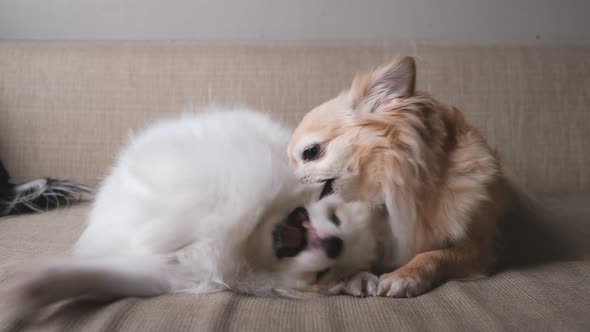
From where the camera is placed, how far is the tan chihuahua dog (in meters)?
1.03

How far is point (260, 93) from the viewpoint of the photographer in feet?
6.14

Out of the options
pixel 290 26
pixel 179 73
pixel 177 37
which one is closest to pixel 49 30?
pixel 177 37

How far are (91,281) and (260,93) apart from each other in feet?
3.73

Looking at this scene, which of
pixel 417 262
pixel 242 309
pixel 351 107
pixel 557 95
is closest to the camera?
pixel 242 309

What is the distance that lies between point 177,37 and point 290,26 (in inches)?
18.8

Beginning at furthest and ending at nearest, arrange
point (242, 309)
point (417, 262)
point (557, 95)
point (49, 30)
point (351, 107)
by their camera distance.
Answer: point (49, 30), point (557, 95), point (351, 107), point (417, 262), point (242, 309)

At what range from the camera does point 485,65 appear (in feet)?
6.18

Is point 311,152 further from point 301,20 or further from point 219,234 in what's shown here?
point 301,20

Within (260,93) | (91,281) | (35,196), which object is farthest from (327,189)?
(35,196)

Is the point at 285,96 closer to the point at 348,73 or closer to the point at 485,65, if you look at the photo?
the point at 348,73

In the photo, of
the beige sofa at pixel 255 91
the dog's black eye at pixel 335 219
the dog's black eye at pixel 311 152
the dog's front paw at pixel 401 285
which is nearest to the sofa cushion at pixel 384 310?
the dog's front paw at pixel 401 285

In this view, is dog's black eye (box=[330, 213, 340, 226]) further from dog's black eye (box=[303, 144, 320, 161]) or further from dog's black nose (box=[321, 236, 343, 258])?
dog's black eye (box=[303, 144, 320, 161])

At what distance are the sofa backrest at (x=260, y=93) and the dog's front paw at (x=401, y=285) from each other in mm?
991

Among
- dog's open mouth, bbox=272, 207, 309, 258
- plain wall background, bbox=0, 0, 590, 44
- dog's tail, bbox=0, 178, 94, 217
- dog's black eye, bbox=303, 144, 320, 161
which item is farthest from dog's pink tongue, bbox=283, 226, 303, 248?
plain wall background, bbox=0, 0, 590, 44
